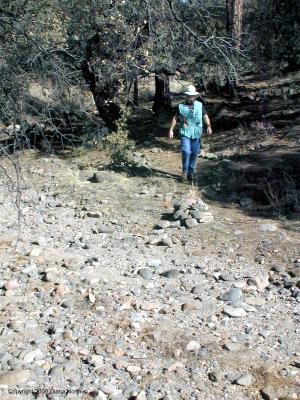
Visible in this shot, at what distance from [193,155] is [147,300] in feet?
14.9

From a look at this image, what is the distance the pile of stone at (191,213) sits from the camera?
7301 millimetres

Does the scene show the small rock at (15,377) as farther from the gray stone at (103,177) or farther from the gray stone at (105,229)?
the gray stone at (103,177)

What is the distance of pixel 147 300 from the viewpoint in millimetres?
5324

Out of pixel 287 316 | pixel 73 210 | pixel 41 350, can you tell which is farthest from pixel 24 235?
pixel 287 316

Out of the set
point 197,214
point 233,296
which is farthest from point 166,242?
point 233,296

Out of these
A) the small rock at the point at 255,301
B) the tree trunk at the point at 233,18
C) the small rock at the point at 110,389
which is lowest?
the small rock at the point at 255,301

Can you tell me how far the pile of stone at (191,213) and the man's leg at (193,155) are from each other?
5.73ft

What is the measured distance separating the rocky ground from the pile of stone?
2cm

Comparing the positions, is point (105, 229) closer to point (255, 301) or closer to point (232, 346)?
point (255, 301)

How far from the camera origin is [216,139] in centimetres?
1242

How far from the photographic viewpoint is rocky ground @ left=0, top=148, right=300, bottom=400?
13.1ft

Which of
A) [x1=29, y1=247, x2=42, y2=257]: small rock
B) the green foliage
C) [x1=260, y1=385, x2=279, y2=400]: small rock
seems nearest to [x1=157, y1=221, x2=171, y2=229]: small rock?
[x1=29, y1=247, x2=42, y2=257]: small rock

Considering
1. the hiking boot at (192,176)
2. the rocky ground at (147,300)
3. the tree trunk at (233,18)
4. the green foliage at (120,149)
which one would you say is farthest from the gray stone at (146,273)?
the tree trunk at (233,18)

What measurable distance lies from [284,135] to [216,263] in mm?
6028
